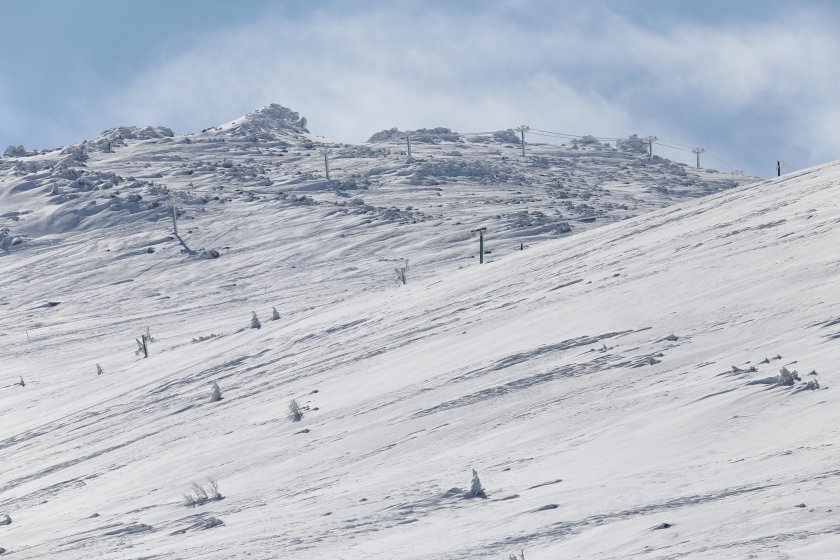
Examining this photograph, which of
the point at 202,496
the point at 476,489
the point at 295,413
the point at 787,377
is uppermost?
the point at 787,377

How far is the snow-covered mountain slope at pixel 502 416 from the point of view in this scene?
27.4 feet

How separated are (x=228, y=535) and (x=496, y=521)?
9.28 feet

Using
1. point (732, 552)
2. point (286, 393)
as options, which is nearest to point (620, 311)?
point (286, 393)

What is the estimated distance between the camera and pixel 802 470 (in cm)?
791

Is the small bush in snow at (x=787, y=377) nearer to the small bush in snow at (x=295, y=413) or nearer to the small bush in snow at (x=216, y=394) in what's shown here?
the small bush in snow at (x=295, y=413)

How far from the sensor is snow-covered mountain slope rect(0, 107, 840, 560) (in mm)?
8359

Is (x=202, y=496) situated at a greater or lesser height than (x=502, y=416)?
lesser

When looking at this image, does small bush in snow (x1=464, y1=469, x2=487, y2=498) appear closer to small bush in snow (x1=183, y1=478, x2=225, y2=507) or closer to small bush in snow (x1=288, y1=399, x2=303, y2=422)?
small bush in snow (x1=183, y1=478, x2=225, y2=507)

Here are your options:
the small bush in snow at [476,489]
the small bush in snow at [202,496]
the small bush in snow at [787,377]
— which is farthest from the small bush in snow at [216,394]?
the small bush in snow at [787,377]

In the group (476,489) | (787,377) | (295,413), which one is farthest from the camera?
(295,413)

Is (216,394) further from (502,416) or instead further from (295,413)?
(502,416)

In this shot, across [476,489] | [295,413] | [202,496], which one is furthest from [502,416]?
[295,413]

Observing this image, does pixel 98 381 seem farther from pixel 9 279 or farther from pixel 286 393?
pixel 9 279

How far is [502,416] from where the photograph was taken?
488 inches
